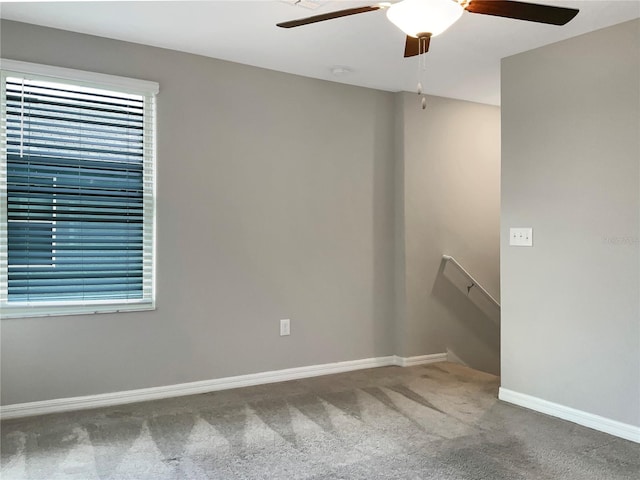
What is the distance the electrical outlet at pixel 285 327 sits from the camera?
4017 mm

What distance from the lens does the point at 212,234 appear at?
3721 mm

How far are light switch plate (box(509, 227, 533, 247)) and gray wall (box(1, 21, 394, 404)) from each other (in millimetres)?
1189

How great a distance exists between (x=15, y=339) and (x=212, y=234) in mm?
1317

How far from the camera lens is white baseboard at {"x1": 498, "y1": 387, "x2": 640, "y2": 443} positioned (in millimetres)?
2928

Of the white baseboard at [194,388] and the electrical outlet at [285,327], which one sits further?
the electrical outlet at [285,327]

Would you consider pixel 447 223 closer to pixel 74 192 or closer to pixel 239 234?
pixel 239 234

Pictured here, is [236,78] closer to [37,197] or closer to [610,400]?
[37,197]

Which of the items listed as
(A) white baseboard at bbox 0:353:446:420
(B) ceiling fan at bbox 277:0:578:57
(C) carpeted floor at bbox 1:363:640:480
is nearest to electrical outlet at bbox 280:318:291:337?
(A) white baseboard at bbox 0:353:446:420

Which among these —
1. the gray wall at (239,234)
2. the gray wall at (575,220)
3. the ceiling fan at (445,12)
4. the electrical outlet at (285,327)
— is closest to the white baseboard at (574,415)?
the gray wall at (575,220)

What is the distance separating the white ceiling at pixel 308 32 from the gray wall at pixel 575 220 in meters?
0.23

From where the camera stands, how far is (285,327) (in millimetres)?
4031

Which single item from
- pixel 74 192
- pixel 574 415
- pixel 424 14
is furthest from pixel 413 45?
pixel 574 415

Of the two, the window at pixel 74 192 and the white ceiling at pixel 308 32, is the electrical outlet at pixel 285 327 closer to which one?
the window at pixel 74 192

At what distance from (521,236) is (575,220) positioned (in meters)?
0.38
